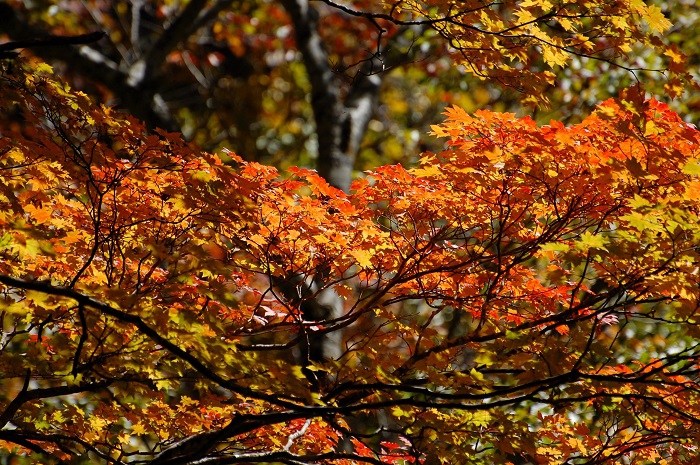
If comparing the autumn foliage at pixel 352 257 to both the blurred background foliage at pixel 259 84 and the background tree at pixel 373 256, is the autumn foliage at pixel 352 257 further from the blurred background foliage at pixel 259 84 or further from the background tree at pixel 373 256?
the blurred background foliage at pixel 259 84

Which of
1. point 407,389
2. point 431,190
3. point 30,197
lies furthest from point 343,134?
point 407,389

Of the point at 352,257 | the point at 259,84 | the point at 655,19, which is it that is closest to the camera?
the point at 655,19

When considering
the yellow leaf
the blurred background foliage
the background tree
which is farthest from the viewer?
the blurred background foliage

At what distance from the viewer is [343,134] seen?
7902 mm

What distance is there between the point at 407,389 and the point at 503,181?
1.72 metres

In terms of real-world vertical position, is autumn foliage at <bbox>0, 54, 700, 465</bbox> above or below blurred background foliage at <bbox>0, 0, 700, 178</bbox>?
below

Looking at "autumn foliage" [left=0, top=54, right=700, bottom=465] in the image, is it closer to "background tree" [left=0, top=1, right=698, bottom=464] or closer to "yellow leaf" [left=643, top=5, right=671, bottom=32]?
"background tree" [left=0, top=1, right=698, bottom=464]

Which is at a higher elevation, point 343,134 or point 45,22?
point 45,22

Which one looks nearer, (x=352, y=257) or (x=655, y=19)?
(x=655, y=19)

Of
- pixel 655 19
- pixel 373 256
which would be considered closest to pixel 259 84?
pixel 373 256

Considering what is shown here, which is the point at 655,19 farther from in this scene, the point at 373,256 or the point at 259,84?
the point at 259,84

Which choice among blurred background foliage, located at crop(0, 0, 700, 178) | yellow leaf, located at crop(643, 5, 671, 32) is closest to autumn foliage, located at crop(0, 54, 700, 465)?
yellow leaf, located at crop(643, 5, 671, 32)

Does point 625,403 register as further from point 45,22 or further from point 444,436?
point 45,22

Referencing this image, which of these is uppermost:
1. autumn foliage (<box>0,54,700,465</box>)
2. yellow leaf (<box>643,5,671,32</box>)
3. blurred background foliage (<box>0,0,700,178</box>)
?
blurred background foliage (<box>0,0,700,178</box>)
